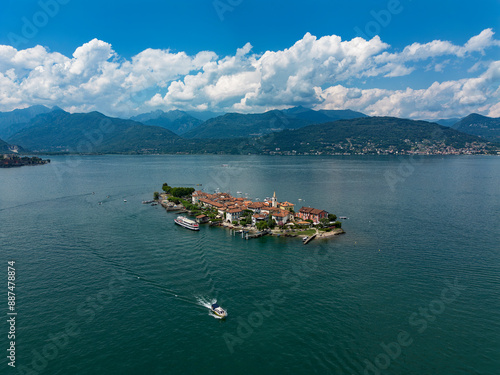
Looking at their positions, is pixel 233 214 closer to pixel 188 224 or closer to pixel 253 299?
pixel 188 224

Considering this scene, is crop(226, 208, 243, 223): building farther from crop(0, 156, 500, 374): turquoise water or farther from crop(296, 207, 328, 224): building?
crop(296, 207, 328, 224): building

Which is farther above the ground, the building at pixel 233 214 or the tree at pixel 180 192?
the tree at pixel 180 192

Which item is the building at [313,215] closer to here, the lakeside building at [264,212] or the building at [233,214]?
the lakeside building at [264,212]

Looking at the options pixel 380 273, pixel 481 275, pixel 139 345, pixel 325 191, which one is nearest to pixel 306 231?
pixel 380 273

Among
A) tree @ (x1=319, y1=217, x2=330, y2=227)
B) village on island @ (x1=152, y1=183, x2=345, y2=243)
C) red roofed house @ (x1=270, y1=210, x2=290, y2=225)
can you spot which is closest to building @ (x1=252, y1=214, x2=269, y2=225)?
village on island @ (x1=152, y1=183, x2=345, y2=243)

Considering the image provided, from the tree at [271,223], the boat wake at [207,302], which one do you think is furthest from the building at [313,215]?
the boat wake at [207,302]

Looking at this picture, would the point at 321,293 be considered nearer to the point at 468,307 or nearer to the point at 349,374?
the point at 349,374
